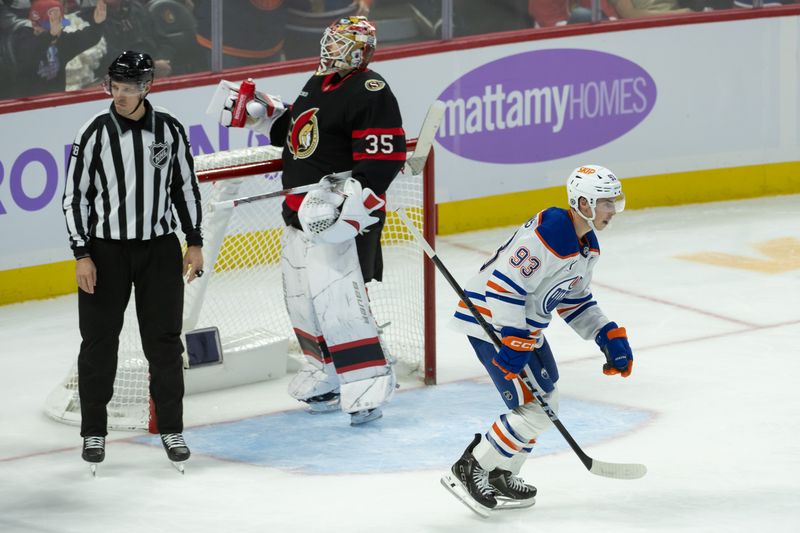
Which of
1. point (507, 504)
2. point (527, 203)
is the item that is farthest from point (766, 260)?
point (507, 504)

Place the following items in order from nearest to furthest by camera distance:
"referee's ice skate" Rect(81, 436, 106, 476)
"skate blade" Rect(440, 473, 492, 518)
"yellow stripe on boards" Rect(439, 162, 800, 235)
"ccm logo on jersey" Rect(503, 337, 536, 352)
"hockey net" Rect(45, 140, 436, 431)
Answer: "ccm logo on jersey" Rect(503, 337, 536, 352) → "skate blade" Rect(440, 473, 492, 518) → "referee's ice skate" Rect(81, 436, 106, 476) → "hockey net" Rect(45, 140, 436, 431) → "yellow stripe on boards" Rect(439, 162, 800, 235)

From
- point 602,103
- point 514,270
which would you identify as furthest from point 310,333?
point 602,103

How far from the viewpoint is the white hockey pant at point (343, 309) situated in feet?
16.3

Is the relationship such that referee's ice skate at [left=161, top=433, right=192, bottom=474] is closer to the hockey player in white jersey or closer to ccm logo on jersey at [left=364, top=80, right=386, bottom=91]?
the hockey player in white jersey

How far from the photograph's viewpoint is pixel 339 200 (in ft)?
15.6

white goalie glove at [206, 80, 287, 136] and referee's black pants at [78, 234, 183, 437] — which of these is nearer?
referee's black pants at [78, 234, 183, 437]

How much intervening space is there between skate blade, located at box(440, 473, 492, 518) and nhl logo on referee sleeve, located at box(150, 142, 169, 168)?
47.6 inches

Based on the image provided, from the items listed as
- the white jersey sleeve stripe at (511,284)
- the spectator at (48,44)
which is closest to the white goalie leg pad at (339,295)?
the white jersey sleeve stripe at (511,284)

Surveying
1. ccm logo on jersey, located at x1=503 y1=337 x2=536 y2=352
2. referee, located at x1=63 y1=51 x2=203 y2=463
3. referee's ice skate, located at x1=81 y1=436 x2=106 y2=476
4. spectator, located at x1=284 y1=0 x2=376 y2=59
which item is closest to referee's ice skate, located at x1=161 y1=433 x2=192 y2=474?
referee, located at x1=63 y1=51 x2=203 y2=463

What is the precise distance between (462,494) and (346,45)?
4.95ft

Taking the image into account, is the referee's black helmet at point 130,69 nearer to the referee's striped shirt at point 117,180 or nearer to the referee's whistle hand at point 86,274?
the referee's striped shirt at point 117,180

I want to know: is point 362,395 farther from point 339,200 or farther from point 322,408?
point 339,200

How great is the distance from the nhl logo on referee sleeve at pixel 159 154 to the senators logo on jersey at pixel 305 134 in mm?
605

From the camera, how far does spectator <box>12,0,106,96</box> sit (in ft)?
21.0
